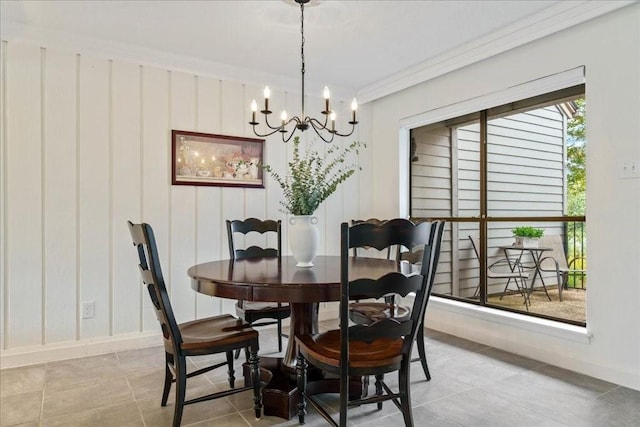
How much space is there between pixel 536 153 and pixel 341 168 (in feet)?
6.08

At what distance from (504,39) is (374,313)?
2227 mm

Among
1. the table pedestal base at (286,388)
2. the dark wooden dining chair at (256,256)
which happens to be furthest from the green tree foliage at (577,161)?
the dark wooden dining chair at (256,256)

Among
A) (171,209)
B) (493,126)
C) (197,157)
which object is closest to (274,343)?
(171,209)

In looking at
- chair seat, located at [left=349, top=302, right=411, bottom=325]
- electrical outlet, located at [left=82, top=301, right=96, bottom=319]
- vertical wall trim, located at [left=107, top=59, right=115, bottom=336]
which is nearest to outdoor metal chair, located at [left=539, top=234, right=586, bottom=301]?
chair seat, located at [left=349, top=302, right=411, bottom=325]

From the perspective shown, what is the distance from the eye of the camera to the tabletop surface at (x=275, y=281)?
179 cm

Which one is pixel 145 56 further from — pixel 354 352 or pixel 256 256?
pixel 354 352

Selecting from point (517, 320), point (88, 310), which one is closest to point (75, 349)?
point (88, 310)

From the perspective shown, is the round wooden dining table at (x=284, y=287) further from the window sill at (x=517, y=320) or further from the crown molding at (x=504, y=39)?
the crown molding at (x=504, y=39)

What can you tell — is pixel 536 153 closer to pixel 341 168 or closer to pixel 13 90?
pixel 341 168

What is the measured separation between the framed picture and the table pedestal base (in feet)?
5.47

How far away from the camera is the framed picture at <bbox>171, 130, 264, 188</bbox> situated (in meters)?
3.41

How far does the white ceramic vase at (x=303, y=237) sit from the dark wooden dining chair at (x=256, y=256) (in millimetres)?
548

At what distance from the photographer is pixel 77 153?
9.96 ft

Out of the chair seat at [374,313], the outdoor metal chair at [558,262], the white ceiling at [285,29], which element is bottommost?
the chair seat at [374,313]
